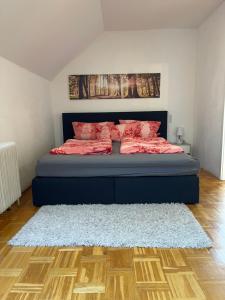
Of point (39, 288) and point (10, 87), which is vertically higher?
point (10, 87)

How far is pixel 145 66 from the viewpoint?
441 centimetres

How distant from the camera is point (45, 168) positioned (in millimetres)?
2611

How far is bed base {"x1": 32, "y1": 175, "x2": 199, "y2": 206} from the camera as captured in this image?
8.48 ft

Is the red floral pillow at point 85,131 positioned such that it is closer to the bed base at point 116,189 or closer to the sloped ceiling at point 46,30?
the sloped ceiling at point 46,30

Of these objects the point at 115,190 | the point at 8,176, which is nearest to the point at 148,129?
the point at 115,190

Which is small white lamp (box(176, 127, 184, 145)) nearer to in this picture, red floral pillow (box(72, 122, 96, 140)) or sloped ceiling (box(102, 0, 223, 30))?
red floral pillow (box(72, 122, 96, 140))

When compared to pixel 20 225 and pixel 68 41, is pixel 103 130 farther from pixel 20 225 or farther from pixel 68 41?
pixel 20 225

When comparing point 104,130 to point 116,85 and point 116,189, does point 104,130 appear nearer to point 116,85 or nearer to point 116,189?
point 116,85

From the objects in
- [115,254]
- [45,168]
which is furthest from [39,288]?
[45,168]

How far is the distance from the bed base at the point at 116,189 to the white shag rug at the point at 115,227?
0.08 meters

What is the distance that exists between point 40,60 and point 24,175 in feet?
5.59

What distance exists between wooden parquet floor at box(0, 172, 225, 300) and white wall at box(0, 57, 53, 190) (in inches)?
53.3

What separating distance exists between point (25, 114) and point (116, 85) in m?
1.91

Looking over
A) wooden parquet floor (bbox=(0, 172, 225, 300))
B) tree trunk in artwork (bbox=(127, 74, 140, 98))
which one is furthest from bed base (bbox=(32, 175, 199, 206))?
tree trunk in artwork (bbox=(127, 74, 140, 98))
